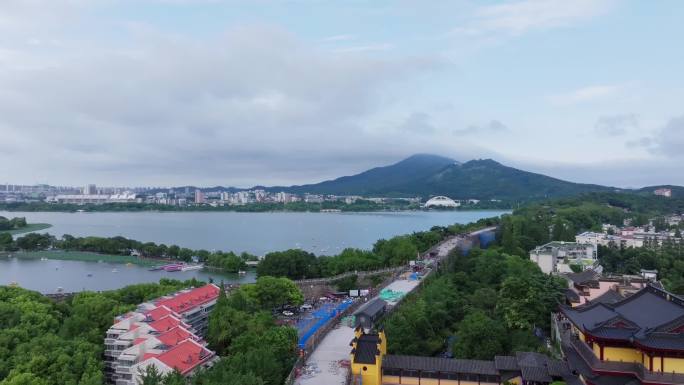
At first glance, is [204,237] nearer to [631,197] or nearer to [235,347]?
[235,347]

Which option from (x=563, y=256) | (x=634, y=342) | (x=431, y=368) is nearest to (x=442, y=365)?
(x=431, y=368)

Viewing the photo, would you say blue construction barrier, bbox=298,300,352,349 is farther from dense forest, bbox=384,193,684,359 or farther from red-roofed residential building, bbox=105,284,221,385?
red-roofed residential building, bbox=105,284,221,385

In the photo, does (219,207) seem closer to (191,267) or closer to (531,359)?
(191,267)

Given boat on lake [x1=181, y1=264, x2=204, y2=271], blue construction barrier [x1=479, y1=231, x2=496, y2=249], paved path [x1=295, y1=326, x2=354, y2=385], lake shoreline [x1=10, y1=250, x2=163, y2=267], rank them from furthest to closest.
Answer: lake shoreline [x1=10, y1=250, x2=163, y2=267], boat on lake [x1=181, y1=264, x2=204, y2=271], blue construction barrier [x1=479, y1=231, x2=496, y2=249], paved path [x1=295, y1=326, x2=354, y2=385]

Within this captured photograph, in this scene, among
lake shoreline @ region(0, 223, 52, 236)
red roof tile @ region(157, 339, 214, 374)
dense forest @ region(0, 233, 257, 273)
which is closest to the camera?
red roof tile @ region(157, 339, 214, 374)

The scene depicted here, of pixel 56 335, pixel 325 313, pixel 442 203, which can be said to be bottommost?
pixel 325 313

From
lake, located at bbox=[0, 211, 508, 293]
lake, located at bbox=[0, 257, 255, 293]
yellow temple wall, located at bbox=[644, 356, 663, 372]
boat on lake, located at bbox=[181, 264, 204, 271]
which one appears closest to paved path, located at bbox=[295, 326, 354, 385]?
yellow temple wall, located at bbox=[644, 356, 663, 372]
